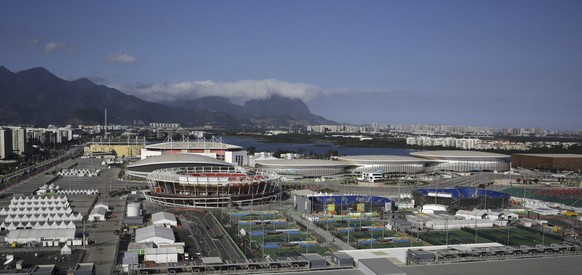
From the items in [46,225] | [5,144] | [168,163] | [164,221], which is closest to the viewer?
[46,225]

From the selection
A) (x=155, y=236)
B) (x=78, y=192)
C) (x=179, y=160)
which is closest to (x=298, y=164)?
(x=179, y=160)

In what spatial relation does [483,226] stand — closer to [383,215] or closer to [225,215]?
[383,215]

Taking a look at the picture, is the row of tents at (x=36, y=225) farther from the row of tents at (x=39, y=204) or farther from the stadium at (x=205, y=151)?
the stadium at (x=205, y=151)

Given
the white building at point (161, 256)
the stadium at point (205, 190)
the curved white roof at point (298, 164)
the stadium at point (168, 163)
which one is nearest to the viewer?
the white building at point (161, 256)

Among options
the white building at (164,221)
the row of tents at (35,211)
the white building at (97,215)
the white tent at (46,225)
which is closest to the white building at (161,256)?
the white building at (164,221)

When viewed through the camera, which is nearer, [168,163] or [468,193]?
[468,193]

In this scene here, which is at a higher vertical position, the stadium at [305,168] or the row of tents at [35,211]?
the stadium at [305,168]

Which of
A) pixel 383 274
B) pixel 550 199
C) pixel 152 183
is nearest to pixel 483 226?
pixel 550 199

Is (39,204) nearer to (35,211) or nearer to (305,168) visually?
(35,211)
